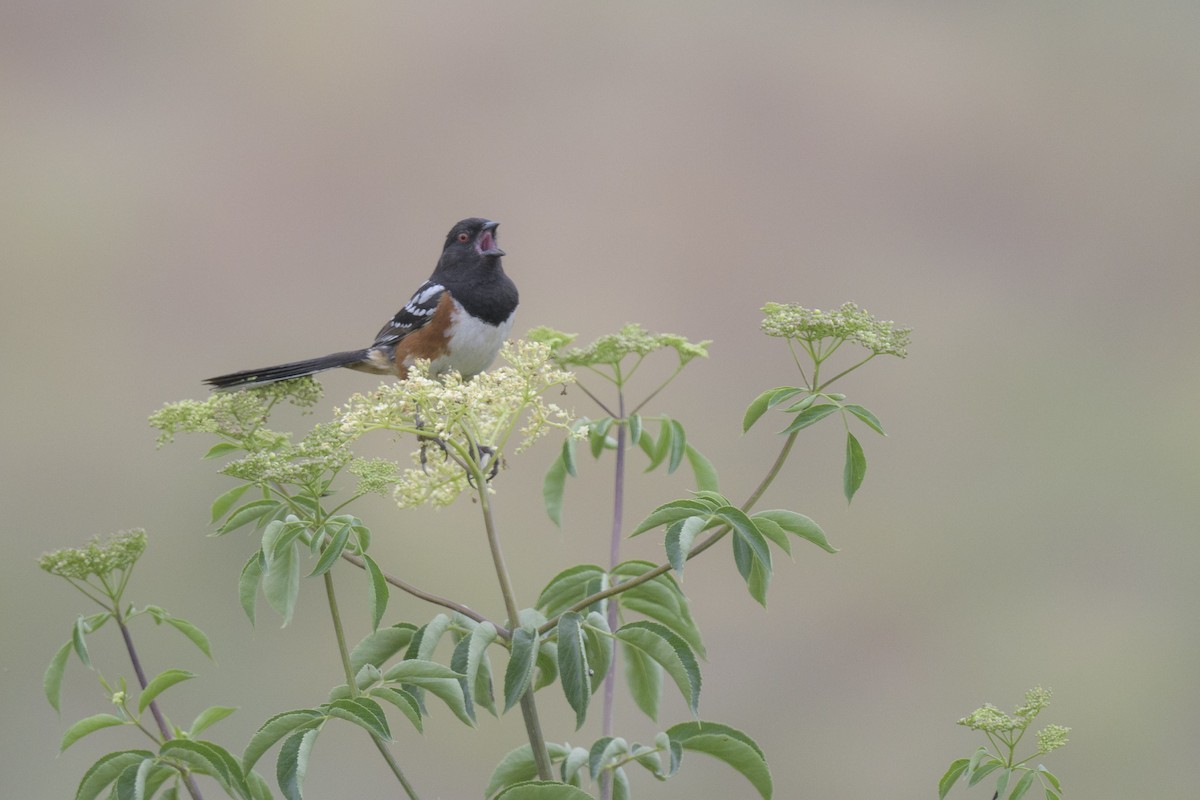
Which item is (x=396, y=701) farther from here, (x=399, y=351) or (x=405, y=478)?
(x=399, y=351)

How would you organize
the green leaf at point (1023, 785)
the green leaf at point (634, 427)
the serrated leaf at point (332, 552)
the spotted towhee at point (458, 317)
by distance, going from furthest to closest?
1. the spotted towhee at point (458, 317)
2. the green leaf at point (634, 427)
3. the green leaf at point (1023, 785)
4. the serrated leaf at point (332, 552)

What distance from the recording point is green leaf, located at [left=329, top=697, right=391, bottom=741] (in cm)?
83

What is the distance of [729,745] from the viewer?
957 mm

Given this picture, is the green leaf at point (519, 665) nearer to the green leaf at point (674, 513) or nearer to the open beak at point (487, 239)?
the green leaf at point (674, 513)

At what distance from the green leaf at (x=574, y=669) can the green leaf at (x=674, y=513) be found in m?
0.10

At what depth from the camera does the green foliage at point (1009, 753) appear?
931 millimetres

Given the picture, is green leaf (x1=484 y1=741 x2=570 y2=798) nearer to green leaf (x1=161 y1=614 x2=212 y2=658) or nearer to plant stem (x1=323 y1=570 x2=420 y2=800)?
plant stem (x1=323 y1=570 x2=420 y2=800)

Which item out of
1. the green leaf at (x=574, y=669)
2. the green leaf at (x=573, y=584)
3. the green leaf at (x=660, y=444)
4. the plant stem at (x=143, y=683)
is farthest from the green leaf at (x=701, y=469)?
the plant stem at (x=143, y=683)

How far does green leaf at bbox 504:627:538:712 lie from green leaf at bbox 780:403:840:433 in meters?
0.28

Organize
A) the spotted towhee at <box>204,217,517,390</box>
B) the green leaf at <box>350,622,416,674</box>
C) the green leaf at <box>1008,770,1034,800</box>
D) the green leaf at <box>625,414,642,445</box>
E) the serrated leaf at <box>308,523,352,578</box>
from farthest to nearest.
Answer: the spotted towhee at <box>204,217,517,390</box>, the green leaf at <box>625,414,642,445</box>, the green leaf at <box>350,622,416,674</box>, the green leaf at <box>1008,770,1034,800</box>, the serrated leaf at <box>308,523,352,578</box>

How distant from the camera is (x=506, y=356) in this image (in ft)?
3.27

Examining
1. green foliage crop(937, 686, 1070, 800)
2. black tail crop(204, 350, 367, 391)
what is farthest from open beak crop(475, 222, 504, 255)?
green foliage crop(937, 686, 1070, 800)

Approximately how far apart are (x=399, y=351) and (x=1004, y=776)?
124 centimetres

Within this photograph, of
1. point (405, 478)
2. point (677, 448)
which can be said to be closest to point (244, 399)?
point (405, 478)
